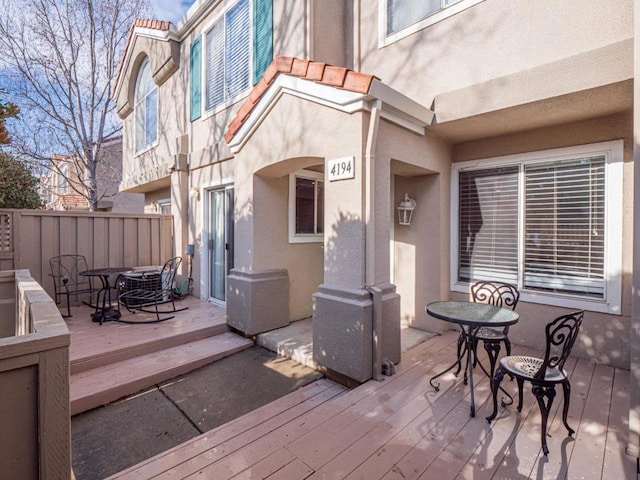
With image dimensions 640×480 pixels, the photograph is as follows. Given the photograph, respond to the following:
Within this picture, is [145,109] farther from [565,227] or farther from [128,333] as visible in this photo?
[565,227]

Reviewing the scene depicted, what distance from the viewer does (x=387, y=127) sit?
3.97 metres

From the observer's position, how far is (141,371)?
4199mm

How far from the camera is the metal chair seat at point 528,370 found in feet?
8.70

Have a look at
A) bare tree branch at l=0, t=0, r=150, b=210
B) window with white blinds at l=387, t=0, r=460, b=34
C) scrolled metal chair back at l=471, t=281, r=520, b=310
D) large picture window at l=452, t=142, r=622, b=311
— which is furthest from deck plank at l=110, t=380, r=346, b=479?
bare tree branch at l=0, t=0, r=150, b=210

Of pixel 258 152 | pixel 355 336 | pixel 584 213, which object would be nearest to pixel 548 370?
pixel 355 336

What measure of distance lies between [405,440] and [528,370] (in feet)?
3.95

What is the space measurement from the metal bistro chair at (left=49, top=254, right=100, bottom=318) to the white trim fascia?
17.0 ft

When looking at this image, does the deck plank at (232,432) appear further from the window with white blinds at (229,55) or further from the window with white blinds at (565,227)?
the window with white blinds at (229,55)

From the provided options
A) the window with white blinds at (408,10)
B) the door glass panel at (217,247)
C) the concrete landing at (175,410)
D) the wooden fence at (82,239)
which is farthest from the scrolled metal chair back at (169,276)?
the window with white blinds at (408,10)

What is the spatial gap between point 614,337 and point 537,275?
3.55 ft

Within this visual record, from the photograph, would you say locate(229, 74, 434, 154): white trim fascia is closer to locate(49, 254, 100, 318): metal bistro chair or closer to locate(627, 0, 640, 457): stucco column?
locate(627, 0, 640, 457): stucco column

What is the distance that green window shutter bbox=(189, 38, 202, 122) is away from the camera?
25.7ft

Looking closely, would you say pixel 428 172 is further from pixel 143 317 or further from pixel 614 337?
pixel 143 317

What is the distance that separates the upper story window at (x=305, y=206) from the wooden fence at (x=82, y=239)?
4.37m
